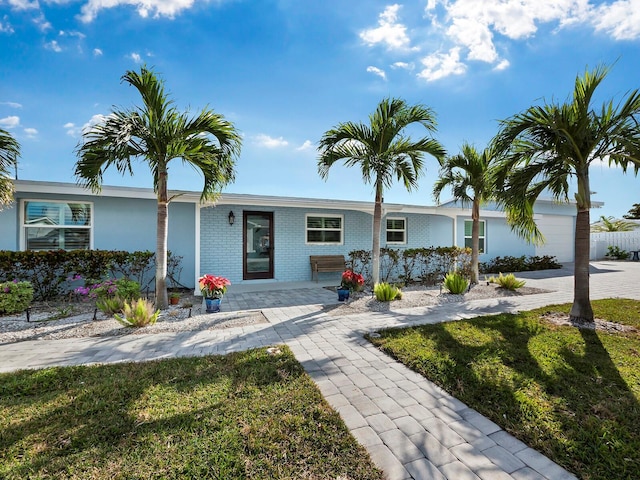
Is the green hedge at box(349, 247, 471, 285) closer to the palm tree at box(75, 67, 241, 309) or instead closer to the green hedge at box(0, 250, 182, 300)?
the palm tree at box(75, 67, 241, 309)

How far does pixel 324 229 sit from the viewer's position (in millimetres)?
10945

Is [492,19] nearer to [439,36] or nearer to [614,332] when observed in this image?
[439,36]

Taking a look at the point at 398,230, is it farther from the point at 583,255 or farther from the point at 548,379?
the point at 548,379

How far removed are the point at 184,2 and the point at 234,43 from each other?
1.32 metres

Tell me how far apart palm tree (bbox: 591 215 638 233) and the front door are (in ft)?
79.1

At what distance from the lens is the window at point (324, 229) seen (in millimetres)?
10758

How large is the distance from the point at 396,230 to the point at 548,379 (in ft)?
29.7

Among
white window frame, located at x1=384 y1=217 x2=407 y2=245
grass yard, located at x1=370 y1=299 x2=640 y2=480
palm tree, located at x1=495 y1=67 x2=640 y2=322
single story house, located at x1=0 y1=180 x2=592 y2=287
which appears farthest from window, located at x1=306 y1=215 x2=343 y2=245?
grass yard, located at x1=370 y1=299 x2=640 y2=480

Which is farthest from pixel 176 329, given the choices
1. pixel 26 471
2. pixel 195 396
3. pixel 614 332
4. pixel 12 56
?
pixel 614 332

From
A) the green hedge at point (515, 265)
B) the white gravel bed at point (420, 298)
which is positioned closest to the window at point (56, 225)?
the white gravel bed at point (420, 298)

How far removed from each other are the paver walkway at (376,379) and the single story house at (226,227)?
3.14 metres

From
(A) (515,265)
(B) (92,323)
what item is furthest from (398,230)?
(B) (92,323)

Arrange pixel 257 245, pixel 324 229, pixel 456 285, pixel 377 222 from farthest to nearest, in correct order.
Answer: pixel 324 229 → pixel 257 245 → pixel 456 285 → pixel 377 222

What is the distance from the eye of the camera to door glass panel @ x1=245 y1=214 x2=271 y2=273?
10102 millimetres
